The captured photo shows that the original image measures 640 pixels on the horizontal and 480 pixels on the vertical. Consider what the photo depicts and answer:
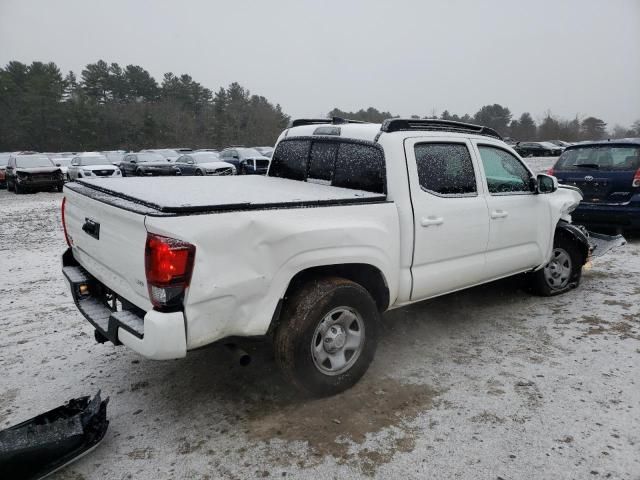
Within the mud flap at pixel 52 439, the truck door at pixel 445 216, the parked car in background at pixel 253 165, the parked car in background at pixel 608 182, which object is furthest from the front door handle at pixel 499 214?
the parked car in background at pixel 253 165

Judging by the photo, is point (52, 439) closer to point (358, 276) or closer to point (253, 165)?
point (358, 276)

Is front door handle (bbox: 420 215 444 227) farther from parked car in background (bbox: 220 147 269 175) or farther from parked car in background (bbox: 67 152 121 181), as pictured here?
parked car in background (bbox: 67 152 121 181)

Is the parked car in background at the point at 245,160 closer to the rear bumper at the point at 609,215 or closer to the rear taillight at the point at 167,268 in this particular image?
the rear bumper at the point at 609,215

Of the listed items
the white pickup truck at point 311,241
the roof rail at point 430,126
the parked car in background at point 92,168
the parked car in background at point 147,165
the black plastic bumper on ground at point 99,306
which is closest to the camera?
the white pickup truck at point 311,241

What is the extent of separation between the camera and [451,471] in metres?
2.57

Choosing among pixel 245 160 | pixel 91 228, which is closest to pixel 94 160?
pixel 245 160

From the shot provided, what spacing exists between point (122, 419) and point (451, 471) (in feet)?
6.75

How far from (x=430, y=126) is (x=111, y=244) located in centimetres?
266

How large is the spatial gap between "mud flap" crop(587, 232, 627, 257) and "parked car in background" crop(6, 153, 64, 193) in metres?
17.7

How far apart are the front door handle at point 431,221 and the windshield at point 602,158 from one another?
560cm

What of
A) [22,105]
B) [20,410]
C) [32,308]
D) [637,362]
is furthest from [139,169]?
[22,105]

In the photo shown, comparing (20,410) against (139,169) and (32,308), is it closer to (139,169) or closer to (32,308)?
(32,308)

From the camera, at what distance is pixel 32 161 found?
18688 millimetres

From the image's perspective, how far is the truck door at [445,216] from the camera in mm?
3627
